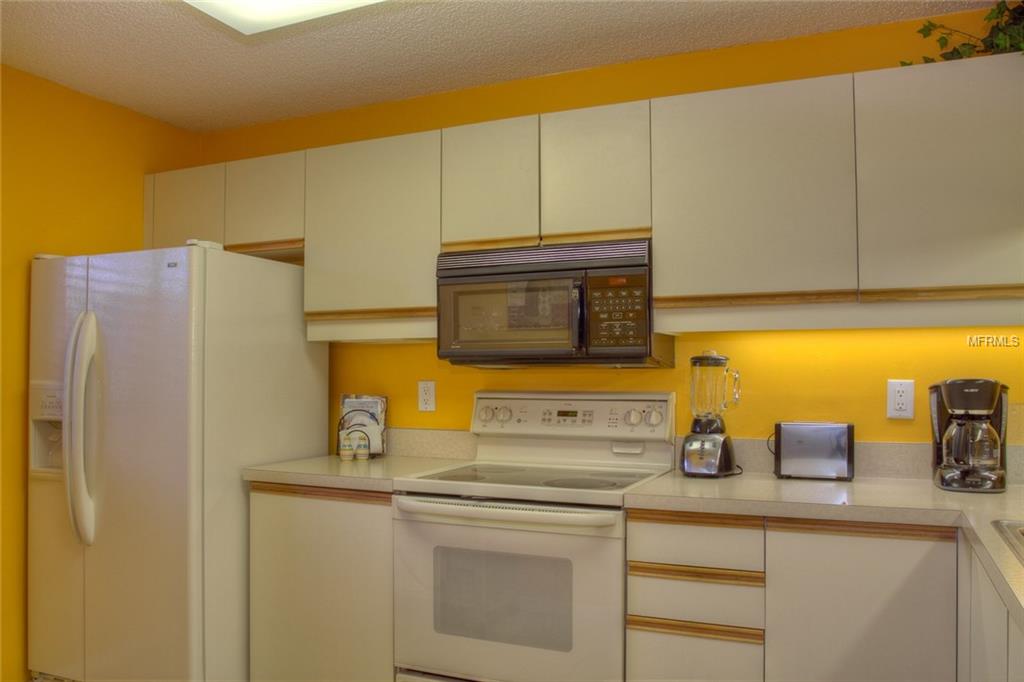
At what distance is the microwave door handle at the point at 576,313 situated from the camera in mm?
2373

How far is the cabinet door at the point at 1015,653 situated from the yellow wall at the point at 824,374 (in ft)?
3.55

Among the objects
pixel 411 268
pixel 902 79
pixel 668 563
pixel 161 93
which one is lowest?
pixel 668 563

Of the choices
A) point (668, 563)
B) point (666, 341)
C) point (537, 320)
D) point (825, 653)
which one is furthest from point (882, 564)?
point (537, 320)

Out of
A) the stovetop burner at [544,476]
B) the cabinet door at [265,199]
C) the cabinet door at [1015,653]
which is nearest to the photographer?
the cabinet door at [1015,653]

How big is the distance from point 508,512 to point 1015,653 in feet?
3.98

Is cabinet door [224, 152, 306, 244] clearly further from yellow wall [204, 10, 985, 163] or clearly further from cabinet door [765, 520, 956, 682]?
cabinet door [765, 520, 956, 682]

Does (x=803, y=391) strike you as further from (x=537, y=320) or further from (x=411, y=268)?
(x=411, y=268)

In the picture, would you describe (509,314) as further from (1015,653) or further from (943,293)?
(1015,653)

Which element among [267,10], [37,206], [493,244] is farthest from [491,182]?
[37,206]

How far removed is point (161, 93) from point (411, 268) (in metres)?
1.32

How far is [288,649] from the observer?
2.54m

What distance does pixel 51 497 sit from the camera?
2.72m

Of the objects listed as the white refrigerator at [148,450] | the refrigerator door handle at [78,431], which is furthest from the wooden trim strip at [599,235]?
the refrigerator door handle at [78,431]

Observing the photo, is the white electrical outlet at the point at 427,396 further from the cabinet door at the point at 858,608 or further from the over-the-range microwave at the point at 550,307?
the cabinet door at the point at 858,608
